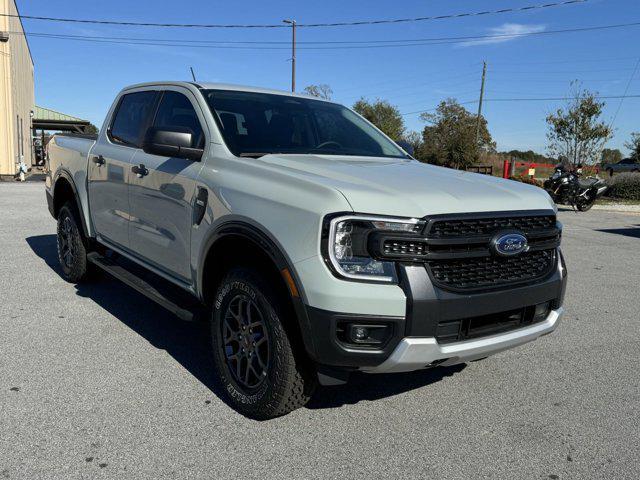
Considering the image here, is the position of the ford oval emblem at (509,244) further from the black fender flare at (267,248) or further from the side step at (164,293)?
the side step at (164,293)

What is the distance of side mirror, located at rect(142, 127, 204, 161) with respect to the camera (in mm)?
3424

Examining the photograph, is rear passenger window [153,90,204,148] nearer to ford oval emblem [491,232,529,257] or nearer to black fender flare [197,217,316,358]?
black fender flare [197,217,316,358]

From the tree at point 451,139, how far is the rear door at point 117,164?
42.2m

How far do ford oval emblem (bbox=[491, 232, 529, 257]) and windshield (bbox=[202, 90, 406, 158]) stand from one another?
1.48 metres

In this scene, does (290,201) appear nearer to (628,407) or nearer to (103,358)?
(103,358)

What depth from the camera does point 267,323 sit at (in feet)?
9.41

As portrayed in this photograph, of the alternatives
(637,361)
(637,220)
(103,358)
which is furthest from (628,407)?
(637,220)

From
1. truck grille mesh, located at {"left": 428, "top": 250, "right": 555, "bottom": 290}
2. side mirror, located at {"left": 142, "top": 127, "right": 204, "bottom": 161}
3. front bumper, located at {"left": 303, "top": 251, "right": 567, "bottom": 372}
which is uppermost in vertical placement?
side mirror, located at {"left": 142, "top": 127, "right": 204, "bottom": 161}

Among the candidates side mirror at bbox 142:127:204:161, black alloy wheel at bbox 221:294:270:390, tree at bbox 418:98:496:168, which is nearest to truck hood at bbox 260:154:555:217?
side mirror at bbox 142:127:204:161

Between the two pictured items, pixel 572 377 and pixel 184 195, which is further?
pixel 572 377

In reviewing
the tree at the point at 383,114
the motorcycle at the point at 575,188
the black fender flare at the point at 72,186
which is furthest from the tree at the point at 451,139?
the black fender flare at the point at 72,186

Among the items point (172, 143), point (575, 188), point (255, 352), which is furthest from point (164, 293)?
point (575, 188)

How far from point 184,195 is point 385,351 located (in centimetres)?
172

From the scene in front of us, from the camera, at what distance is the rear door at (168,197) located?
359cm
